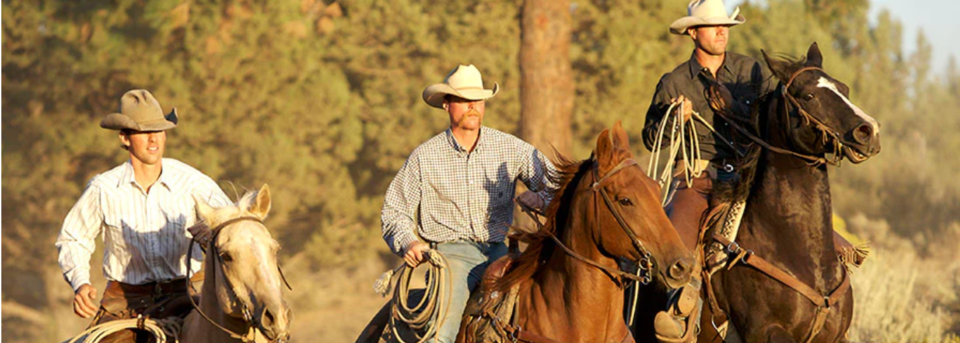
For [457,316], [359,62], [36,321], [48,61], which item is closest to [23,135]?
[48,61]

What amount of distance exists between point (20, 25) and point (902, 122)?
21.1 meters

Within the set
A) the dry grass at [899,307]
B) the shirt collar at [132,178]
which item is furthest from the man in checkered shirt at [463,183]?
the dry grass at [899,307]

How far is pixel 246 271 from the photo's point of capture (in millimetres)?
5074

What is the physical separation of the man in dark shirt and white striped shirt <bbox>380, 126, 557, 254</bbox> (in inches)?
38.8

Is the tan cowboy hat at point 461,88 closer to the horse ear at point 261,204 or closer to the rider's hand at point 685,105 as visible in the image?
the rider's hand at point 685,105

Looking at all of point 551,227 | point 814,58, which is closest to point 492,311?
point 551,227

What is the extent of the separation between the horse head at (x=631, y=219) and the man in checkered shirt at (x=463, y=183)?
3.03 feet

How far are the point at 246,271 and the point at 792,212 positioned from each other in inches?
126

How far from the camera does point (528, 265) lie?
19.2ft

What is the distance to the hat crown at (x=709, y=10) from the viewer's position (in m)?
7.25

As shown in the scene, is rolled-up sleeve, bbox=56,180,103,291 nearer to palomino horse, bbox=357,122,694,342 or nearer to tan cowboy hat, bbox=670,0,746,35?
palomino horse, bbox=357,122,694,342

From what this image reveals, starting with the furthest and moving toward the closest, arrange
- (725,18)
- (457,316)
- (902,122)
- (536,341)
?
1. (902,122)
2. (725,18)
3. (457,316)
4. (536,341)

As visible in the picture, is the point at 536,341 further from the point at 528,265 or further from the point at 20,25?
the point at 20,25

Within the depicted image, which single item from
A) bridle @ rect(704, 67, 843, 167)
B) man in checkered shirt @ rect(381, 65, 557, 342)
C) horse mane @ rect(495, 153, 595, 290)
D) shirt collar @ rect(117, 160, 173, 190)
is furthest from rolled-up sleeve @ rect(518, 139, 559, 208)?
shirt collar @ rect(117, 160, 173, 190)
